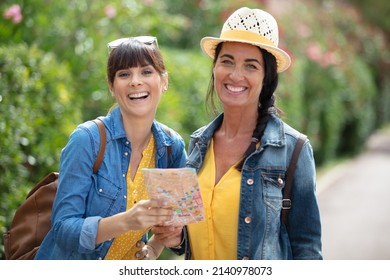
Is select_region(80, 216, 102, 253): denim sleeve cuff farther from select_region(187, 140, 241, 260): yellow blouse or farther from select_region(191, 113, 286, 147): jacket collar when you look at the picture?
select_region(191, 113, 286, 147): jacket collar

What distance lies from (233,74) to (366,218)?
21.9 ft

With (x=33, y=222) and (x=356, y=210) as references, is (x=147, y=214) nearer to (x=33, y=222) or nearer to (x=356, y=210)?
(x=33, y=222)

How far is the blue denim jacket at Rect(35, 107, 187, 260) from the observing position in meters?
2.66

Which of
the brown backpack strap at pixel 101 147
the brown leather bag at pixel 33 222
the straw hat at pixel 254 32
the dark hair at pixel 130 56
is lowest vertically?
the brown leather bag at pixel 33 222

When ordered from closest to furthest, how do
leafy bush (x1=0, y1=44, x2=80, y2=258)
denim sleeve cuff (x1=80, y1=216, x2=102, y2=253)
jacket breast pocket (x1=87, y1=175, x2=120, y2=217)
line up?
1. denim sleeve cuff (x1=80, y1=216, x2=102, y2=253)
2. jacket breast pocket (x1=87, y1=175, x2=120, y2=217)
3. leafy bush (x1=0, y1=44, x2=80, y2=258)

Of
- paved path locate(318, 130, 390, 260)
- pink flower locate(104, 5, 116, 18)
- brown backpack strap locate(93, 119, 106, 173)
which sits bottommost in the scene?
paved path locate(318, 130, 390, 260)

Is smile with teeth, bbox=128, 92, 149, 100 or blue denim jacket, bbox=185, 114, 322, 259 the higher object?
smile with teeth, bbox=128, 92, 149, 100

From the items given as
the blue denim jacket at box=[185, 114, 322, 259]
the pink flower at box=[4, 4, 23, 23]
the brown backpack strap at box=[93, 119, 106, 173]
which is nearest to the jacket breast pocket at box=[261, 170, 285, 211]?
the blue denim jacket at box=[185, 114, 322, 259]

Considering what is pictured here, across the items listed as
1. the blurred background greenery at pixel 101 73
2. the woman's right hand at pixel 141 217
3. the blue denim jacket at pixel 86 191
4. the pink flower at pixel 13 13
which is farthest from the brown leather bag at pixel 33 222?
the pink flower at pixel 13 13

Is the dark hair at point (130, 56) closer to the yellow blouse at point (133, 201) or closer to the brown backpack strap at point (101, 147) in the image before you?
the brown backpack strap at point (101, 147)

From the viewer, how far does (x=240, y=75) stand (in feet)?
9.27

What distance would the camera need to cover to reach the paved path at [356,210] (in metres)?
7.56

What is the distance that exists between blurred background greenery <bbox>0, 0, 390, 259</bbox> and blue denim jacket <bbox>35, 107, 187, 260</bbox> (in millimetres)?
1223

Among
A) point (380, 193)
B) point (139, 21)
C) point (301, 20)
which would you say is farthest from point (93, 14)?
point (301, 20)
